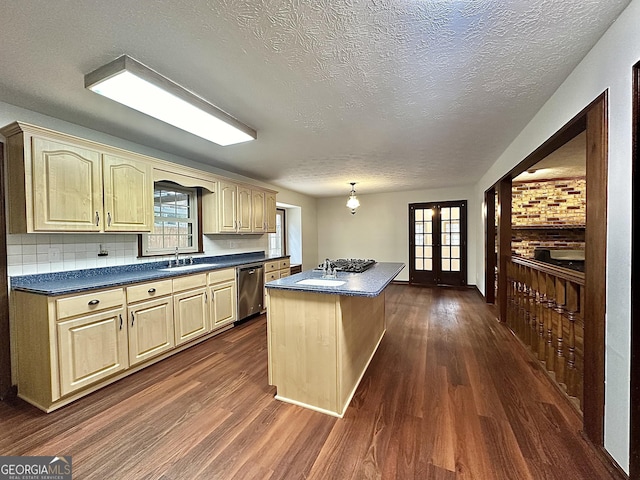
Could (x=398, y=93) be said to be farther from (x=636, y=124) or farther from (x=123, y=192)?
(x=123, y=192)

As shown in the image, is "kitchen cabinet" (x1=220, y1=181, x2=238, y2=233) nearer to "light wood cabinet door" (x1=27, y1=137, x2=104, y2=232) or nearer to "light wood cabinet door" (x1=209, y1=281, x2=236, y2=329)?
"light wood cabinet door" (x1=209, y1=281, x2=236, y2=329)

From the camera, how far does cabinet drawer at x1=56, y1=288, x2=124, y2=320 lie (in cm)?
201

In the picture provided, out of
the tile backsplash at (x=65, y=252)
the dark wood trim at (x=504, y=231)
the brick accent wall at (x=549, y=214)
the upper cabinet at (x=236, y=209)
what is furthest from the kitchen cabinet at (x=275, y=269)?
the brick accent wall at (x=549, y=214)

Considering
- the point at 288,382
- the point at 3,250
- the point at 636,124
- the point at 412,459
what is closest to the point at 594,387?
the point at 412,459

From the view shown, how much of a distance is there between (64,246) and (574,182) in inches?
308

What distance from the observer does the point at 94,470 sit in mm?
1479

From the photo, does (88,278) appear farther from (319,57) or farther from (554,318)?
(554,318)

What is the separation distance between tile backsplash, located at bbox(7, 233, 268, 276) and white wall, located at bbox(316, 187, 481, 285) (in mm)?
4849

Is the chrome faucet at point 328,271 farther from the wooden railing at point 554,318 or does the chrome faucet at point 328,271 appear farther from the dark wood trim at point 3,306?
the dark wood trim at point 3,306

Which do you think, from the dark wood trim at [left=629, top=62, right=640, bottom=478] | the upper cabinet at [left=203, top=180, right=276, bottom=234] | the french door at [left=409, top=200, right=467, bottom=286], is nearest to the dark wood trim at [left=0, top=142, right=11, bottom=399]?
the upper cabinet at [left=203, top=180, right=276, bottom=234]

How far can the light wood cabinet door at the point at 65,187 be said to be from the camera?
2078 mm

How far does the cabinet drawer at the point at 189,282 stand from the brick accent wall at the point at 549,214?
5545 millimetres

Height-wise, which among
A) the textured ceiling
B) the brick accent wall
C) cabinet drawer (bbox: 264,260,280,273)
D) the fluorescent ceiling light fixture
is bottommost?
cabinet drawer (bbox: 264,260,280,273)

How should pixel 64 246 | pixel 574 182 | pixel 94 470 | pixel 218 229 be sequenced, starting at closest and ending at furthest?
pixel 94 470 < pixel 64 246 < pixel 218 229 < pixel 574 182
